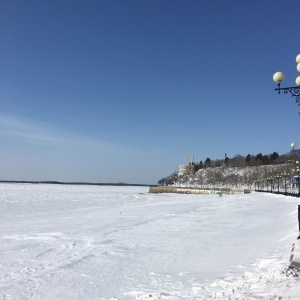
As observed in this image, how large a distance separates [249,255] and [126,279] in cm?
363

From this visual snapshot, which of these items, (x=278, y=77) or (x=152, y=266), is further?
(x=278, y=77)

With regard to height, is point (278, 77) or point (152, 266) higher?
point (278, 77)

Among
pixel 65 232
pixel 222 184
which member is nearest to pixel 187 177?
pixel 222 184

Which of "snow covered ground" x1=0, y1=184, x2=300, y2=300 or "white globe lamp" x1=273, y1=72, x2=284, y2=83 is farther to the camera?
"white globe lamp" x1=273, y1=72, x2=284, y2=83

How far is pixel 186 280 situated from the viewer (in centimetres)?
801

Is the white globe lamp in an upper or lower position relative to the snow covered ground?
upper

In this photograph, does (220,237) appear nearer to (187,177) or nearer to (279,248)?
(279,248)

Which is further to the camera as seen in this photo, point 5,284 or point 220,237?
point 220,237

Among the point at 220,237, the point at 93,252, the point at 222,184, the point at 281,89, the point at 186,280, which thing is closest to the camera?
the point at 186,280

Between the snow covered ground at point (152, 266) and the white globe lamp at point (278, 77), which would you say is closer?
the snow covered ground at point (152, 266)

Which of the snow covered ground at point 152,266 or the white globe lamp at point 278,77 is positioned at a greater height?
the white globe lamp at point 278,77

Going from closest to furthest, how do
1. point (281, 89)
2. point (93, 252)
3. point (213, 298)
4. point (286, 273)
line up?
point (213, 298) < point (286, 273) < point (281, 89) < point (93, 252)

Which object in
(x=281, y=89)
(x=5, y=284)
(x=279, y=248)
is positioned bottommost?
(x=5, y=284)

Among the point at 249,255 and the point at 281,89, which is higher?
the point at 281,89
